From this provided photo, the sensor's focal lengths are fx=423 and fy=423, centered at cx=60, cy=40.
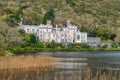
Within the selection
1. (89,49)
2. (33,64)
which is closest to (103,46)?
(89,49)

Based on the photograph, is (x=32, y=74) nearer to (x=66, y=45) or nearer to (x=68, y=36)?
(x=66, y=45)

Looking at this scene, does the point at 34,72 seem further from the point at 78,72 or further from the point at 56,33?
the point at 56,33

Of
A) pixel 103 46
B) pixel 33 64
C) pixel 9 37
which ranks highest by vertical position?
pixel 33 64

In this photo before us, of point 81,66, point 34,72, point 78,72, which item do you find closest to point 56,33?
point 81,66

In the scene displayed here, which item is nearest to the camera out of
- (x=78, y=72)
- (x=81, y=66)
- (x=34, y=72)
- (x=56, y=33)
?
(x=34, y=72)

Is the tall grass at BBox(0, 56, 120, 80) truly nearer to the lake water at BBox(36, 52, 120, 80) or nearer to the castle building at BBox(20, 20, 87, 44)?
the lake water at BBox(36, 52, 120, 80)

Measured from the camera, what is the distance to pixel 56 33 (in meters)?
150

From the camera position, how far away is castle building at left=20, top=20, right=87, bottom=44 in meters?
143

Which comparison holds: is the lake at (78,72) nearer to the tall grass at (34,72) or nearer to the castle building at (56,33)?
the tall grass at (34,72)

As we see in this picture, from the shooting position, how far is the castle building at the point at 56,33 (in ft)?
469

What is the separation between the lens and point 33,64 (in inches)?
1769

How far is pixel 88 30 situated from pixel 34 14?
2351cm

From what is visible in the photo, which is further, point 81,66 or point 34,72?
point 81,66

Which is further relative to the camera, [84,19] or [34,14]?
[84,19]
